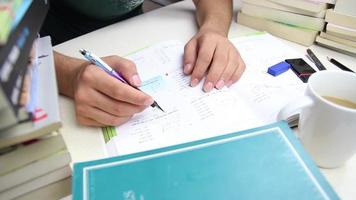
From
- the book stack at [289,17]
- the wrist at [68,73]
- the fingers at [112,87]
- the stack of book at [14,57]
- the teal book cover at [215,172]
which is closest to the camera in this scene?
the stack of book at [14,57]

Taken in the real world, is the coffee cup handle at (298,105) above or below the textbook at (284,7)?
below

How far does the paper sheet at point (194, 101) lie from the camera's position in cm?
57

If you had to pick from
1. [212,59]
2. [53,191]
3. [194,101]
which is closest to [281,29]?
[212,59]

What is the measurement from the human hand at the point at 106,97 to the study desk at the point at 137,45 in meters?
0.03

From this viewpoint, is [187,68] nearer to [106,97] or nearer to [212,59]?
[212,59]

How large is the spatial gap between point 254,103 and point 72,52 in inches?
17.9

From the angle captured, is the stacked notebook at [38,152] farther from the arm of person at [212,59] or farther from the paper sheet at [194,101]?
the arm of person at [212,59]

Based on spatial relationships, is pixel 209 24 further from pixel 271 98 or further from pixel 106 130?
pixel 106 130

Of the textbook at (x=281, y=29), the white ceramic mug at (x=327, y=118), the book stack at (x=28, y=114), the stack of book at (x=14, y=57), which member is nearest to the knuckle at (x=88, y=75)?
the book stack at (x=28, y=114)

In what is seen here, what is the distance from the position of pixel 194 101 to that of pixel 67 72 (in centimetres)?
27

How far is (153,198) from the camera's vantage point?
0.44m

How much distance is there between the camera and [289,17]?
2.75 ft

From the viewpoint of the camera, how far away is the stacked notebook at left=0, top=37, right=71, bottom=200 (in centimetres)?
37

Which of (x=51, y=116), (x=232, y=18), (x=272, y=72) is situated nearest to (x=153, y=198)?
(x=51, y=116)
